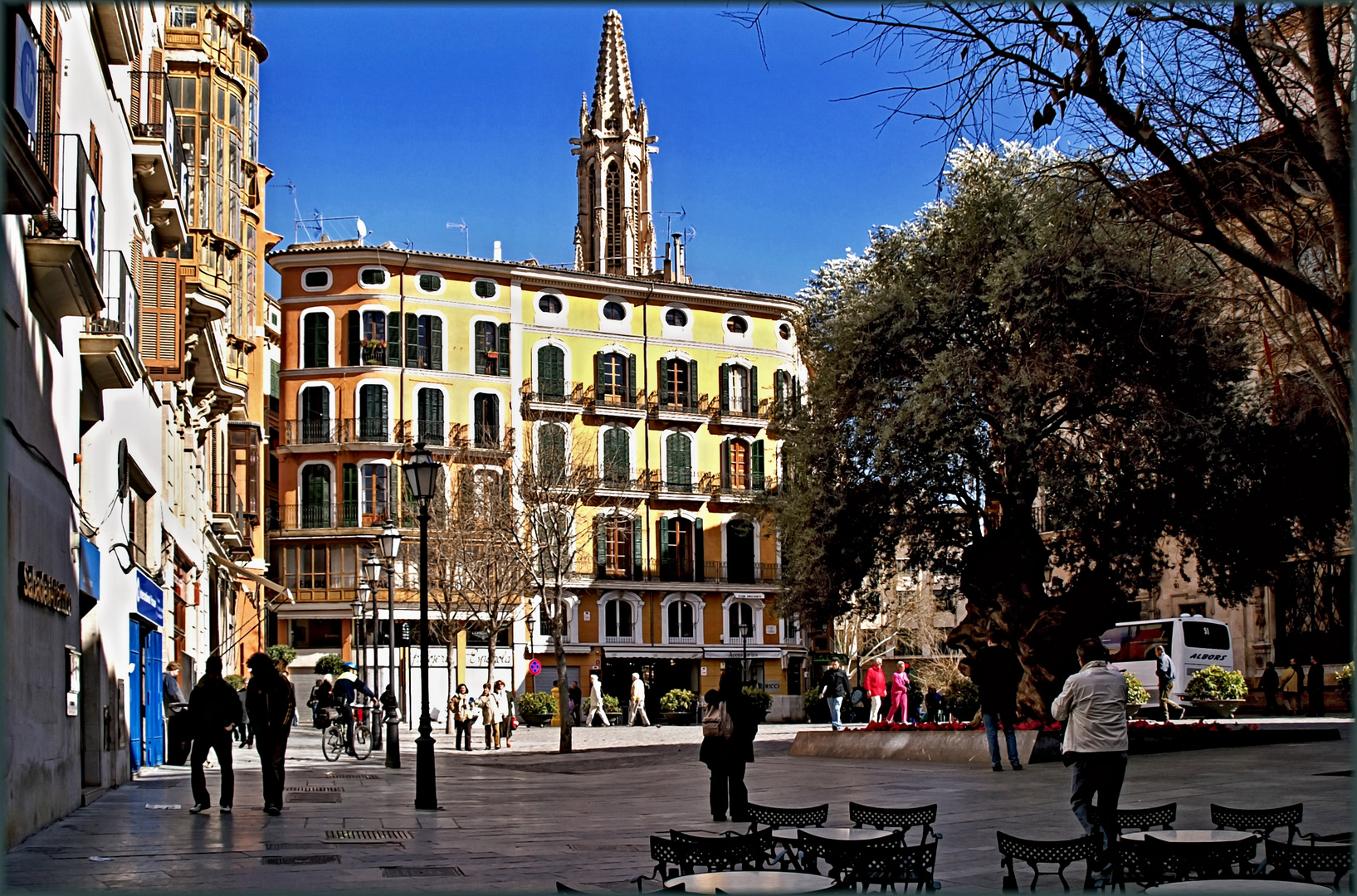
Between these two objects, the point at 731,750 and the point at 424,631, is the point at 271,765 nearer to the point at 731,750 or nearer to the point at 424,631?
the point at 424,631

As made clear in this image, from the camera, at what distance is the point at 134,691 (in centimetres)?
2244

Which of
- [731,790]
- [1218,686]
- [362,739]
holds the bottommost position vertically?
[362,739]

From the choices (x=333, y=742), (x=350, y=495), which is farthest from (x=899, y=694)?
(x=350, y=495)

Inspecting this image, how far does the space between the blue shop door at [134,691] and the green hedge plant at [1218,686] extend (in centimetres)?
2645

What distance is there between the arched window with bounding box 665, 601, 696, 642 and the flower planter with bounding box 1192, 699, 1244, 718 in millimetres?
28306

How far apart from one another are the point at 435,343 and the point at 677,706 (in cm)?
1861

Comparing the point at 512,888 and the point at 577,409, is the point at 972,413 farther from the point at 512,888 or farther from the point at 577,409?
the point at 577,409

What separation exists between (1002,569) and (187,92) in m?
20.1

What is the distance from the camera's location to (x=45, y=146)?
1352cm

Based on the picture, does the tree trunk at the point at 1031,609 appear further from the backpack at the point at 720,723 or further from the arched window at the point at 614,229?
the arched window at the point at 614,229

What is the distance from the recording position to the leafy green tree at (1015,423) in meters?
24.4

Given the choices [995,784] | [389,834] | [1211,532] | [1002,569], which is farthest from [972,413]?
[389,834]

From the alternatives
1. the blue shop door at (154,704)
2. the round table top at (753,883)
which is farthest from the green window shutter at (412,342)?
the round table top at (753,883)

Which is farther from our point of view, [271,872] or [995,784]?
[995,784]
